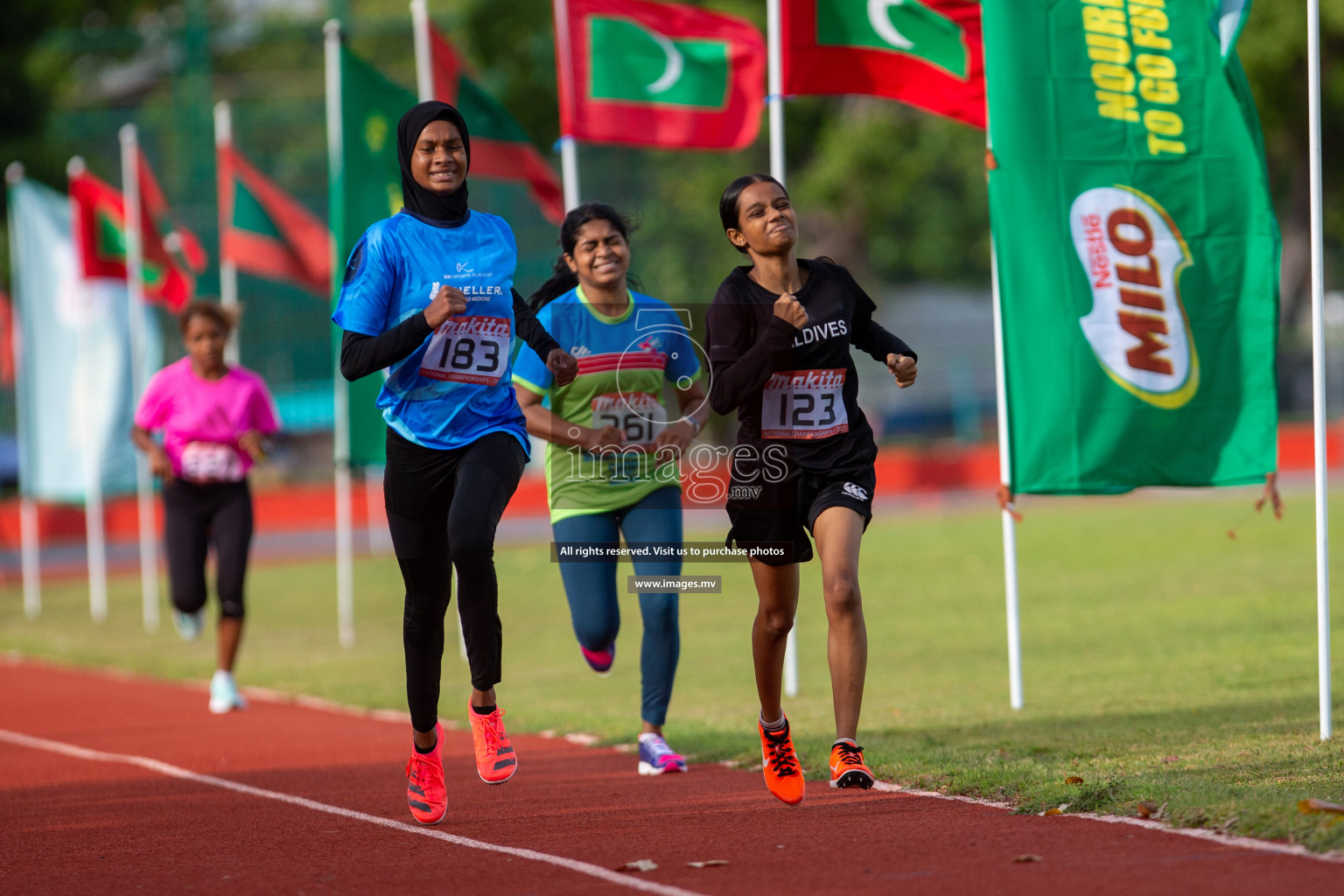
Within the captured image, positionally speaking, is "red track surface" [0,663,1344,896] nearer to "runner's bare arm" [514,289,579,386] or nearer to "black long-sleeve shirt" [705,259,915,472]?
"black long-sleeve shirt" [705,259,915,472]

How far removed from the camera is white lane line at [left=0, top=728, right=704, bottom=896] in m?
4.82

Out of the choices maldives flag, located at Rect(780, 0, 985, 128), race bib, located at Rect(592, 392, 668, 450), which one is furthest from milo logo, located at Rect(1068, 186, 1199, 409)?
race bib, located at Rect(592, 392, 668, 450)

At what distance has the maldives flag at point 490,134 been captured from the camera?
12141 mm

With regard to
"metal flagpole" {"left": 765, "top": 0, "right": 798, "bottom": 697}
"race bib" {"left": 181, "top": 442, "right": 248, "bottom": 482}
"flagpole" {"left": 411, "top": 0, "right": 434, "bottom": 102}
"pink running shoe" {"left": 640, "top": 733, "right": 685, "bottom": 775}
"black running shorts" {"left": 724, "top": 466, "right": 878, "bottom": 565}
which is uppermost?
"flagpole" {"left": 411, "top": 0, "right": 434, "bottom": 102}

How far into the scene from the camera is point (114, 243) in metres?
18.0

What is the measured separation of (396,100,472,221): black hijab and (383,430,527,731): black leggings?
89 cm

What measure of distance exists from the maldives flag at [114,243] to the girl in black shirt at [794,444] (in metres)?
13.0

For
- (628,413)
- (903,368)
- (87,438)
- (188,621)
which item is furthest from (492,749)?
(87,438)

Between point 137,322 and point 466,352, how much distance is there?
41.8 ft

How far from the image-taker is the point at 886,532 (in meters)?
24.1

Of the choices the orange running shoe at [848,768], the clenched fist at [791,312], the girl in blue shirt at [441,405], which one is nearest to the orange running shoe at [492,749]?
the girl in blue shirt at [441,405]

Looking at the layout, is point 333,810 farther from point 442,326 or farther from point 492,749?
point 442,326

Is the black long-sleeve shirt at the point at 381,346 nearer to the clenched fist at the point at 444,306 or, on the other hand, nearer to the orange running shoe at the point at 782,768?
the clenched fist at the point at 444,306

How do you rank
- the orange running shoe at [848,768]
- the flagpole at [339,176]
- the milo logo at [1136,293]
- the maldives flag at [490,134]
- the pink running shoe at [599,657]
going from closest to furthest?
the orange running shoe at [848,768] → the pink running shoe at [599,657] → the milo logo at [1136,293] → the maldives flag at [490,134] → the flagpole at [339,176]
